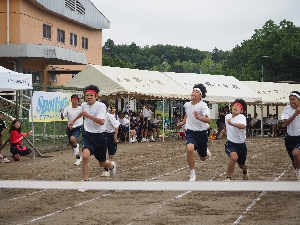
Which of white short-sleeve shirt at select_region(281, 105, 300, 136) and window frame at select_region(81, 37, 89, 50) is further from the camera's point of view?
window frame at select_region(81, 37, 89, 50)

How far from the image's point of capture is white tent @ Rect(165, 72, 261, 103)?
3428cm

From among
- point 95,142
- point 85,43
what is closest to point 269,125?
point 85,43

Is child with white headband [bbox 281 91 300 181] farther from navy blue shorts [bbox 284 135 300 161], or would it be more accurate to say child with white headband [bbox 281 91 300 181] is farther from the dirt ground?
the dirt ground

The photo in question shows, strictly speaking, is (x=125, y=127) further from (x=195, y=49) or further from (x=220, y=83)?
(x=195, y=49)

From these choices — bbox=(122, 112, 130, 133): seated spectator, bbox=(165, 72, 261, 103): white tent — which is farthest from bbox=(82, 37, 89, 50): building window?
bbox=(122, 112, 130, 133): seated spectator

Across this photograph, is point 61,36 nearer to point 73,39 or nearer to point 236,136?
point 73,39

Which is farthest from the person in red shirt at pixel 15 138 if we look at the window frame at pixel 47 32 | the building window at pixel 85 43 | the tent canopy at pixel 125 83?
the building window at pixel 85 43

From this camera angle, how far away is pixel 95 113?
11516mm

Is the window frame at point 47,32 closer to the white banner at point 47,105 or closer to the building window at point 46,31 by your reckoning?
the building window at point 46,31

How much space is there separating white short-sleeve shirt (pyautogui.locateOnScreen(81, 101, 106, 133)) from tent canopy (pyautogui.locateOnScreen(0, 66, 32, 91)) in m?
4.69

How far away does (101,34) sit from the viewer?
52375 mm

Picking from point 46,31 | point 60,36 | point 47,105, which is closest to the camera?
point 47,105

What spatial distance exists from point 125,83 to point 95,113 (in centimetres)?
1703

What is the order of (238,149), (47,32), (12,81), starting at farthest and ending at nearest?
1. (47,32)
2. (12,81)
3. (238,149)
